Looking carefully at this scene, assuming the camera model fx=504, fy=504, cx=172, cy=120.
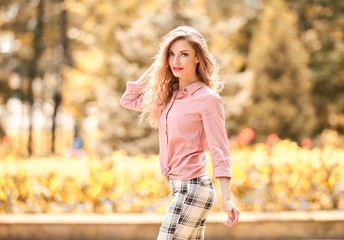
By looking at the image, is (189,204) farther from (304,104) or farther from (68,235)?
(304,104)

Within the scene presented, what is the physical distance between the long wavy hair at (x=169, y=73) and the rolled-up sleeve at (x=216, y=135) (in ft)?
0.86

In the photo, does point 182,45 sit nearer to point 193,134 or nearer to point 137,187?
point 193,134

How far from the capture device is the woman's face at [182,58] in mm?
2732

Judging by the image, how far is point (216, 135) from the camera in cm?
254

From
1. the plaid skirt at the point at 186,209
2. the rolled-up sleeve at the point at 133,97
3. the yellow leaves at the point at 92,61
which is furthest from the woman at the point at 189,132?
the yellow leaves at the point at 92,61

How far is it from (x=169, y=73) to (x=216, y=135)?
1.86 ft

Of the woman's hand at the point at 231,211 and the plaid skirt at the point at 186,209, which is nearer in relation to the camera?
the woman's hand at the point at 231,211

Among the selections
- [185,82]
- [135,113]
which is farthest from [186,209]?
[135,113]

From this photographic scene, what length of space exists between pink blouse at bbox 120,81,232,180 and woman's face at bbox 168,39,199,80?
0.31 feet

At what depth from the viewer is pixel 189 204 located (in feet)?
8.52

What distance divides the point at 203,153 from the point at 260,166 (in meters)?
4.04

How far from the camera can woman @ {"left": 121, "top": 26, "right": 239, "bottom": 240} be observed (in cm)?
255

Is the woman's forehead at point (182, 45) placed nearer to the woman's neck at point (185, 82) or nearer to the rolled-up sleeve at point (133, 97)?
the woman's neck at point (185, 82)

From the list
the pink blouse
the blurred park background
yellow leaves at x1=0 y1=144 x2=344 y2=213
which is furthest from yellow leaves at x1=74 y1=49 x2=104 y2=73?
the pink blouse
